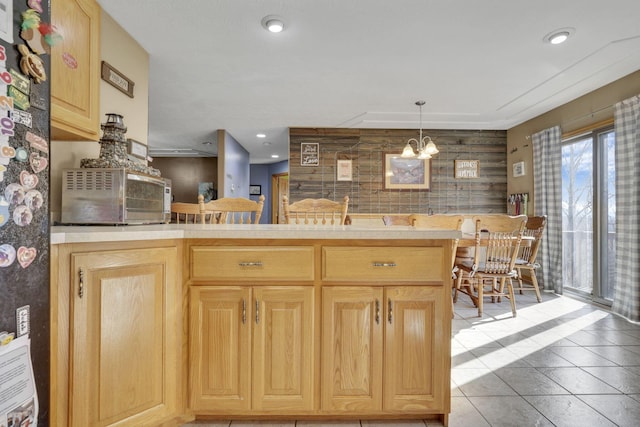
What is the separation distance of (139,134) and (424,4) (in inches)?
96.3

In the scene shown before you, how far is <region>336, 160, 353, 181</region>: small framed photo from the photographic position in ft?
18.7

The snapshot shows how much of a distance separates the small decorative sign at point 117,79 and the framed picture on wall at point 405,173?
3938 millimetres

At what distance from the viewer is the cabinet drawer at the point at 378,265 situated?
1484mm

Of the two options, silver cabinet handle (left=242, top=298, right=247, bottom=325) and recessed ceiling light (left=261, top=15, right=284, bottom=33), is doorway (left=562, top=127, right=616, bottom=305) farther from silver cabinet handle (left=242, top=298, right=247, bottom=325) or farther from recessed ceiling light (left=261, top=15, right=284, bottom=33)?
silver cabinet handle (left=242, top=298, right=247, bottom=325)

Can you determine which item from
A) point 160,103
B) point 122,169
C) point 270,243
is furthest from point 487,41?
point 160,103

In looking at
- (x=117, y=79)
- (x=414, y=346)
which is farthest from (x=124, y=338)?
(x=117, y=79)

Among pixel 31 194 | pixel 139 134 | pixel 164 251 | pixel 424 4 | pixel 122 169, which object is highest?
pixel 424 4


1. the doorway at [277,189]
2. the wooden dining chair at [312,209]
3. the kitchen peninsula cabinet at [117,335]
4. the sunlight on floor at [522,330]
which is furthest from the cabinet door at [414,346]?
the doorway at [277,189]

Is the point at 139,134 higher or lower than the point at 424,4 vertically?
lower

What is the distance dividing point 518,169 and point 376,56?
356cm

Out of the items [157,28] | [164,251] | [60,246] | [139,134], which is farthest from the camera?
[139,134]

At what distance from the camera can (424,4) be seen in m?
2.28

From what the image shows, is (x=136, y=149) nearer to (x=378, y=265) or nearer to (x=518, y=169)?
(x=378, y=265)

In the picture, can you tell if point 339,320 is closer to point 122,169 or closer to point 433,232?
point 433,232
